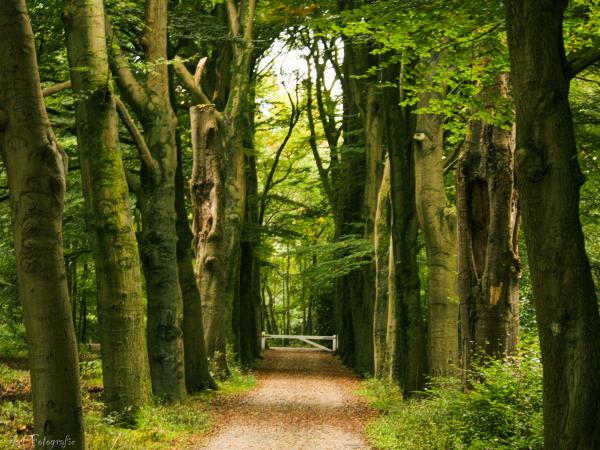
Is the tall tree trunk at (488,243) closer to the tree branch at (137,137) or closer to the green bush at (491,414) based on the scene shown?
the green bush at (491,414)

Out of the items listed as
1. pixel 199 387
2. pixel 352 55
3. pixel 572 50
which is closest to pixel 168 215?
pixel 199 387

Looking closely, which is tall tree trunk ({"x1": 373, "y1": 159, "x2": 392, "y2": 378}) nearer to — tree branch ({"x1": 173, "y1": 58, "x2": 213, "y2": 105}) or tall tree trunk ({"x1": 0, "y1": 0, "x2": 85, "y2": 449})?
tree branch ({"x1": 173, "y1": 58, "x2": 213, "y2": 105})

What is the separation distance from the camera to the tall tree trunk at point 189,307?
14992 mm

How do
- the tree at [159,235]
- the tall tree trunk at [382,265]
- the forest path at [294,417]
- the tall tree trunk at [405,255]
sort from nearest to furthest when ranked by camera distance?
the forest path at [294,417] → the tree at [159,235] → the tall tree trunk at [405,255] → the tall tree trunk at [382,265]

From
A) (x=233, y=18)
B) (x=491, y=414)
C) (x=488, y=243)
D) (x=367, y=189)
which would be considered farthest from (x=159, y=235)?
(x=367, y=189)

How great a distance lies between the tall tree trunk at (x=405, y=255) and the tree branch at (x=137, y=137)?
4.55 meters

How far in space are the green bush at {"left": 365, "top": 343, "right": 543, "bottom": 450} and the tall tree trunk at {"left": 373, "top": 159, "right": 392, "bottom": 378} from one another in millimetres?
8816

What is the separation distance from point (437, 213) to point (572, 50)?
4.54 m

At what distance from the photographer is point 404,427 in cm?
1066

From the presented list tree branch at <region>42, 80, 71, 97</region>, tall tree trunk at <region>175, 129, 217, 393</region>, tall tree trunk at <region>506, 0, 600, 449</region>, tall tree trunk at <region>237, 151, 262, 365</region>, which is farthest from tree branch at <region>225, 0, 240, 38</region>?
tall tree trunk at <region>506, 0, 600, 449</region>

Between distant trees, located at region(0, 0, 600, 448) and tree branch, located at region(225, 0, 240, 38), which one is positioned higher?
tree branch, located at region(225, 0, 240, 38)

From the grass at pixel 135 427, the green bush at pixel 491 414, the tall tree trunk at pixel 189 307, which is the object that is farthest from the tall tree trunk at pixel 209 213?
the green bush at pixel 491 414

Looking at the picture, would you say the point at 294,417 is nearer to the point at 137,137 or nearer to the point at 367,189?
the point at 137,137

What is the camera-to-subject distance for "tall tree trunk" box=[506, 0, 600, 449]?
5.21 meters
